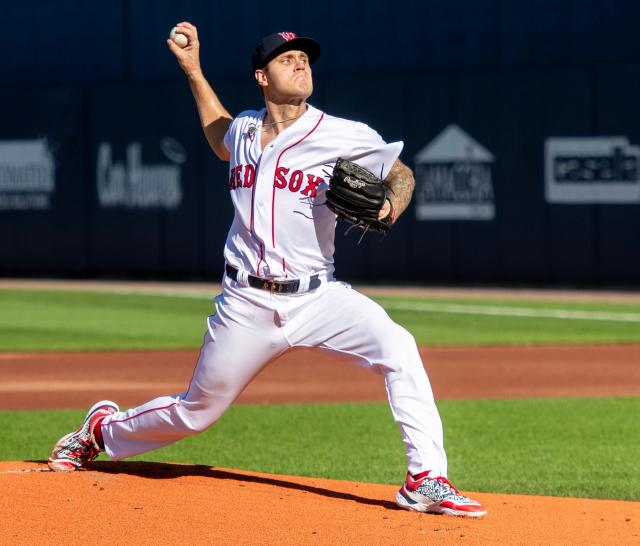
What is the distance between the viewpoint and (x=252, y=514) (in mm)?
5398

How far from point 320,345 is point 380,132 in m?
15.8

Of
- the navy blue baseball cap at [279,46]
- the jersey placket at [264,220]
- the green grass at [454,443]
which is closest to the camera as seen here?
the jersey placket at [264,220]

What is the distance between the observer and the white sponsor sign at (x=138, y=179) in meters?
22.6

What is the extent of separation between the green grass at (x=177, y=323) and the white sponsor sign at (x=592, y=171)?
2.46 meters

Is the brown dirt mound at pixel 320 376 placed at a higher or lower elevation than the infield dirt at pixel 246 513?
lower

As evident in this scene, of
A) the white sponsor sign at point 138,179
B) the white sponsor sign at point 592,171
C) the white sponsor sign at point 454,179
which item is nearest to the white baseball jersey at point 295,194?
the white sponsor sign at point 592,171

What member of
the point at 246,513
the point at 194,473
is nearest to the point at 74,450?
the point at 194,473

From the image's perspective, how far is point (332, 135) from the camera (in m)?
5.66

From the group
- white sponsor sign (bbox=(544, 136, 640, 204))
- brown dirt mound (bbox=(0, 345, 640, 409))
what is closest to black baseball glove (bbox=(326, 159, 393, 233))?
brown dirt mound (bbox=(0, 345, 640, 409))

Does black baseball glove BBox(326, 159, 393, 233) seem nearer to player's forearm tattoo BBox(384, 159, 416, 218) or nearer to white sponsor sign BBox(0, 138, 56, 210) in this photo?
player's forearm tattoo BBox(384, 159, 416, 218)

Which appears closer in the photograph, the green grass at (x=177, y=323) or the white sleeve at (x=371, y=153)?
the white sleeve at (x=371, y=153)

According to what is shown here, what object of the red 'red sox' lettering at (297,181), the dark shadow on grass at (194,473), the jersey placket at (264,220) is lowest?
the dark shadow on grass at (194,473)

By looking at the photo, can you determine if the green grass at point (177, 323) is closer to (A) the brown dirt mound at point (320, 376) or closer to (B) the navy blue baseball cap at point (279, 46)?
(A) the brown dirt mound at point (320, 376)

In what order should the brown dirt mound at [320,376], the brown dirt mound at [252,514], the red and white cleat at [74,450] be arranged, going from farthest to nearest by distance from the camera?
the brown dirt mound at [320,376] → the red and white cleat at [74,450] → the brown dirt mound at [252,514]
